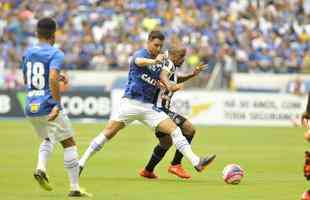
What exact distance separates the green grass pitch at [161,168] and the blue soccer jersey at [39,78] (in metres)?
1.16

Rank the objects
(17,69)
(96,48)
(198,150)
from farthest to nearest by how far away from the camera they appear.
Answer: (96,48) < (17,69) < (198,150)

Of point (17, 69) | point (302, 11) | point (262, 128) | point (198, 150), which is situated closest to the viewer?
point (198, 150)

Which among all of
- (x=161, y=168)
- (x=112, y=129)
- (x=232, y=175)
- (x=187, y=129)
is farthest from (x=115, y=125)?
(x=161, y=168)

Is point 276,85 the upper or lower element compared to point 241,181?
lower

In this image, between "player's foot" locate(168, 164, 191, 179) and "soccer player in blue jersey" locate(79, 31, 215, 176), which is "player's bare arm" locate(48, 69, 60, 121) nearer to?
"soccer player in blue jersey" locate(79, 31, 215, 176)

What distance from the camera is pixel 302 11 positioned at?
40594mm

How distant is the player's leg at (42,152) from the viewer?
12219 millimetres

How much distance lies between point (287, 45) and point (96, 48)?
776 cm

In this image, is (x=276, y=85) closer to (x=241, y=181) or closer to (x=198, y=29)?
(x=198, y=29)

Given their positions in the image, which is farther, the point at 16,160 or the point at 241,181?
the point at 16,160

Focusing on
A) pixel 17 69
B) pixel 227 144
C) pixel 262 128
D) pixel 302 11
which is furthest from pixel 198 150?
pixel 302 11

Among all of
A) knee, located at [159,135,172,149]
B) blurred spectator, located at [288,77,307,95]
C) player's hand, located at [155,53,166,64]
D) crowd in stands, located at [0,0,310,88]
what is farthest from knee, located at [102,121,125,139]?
crowd in stands, located at [0,0,310,88]

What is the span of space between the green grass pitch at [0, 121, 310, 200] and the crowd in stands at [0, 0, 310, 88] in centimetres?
807

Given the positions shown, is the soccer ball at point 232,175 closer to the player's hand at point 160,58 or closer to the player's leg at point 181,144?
the player's leg at point 181,144
